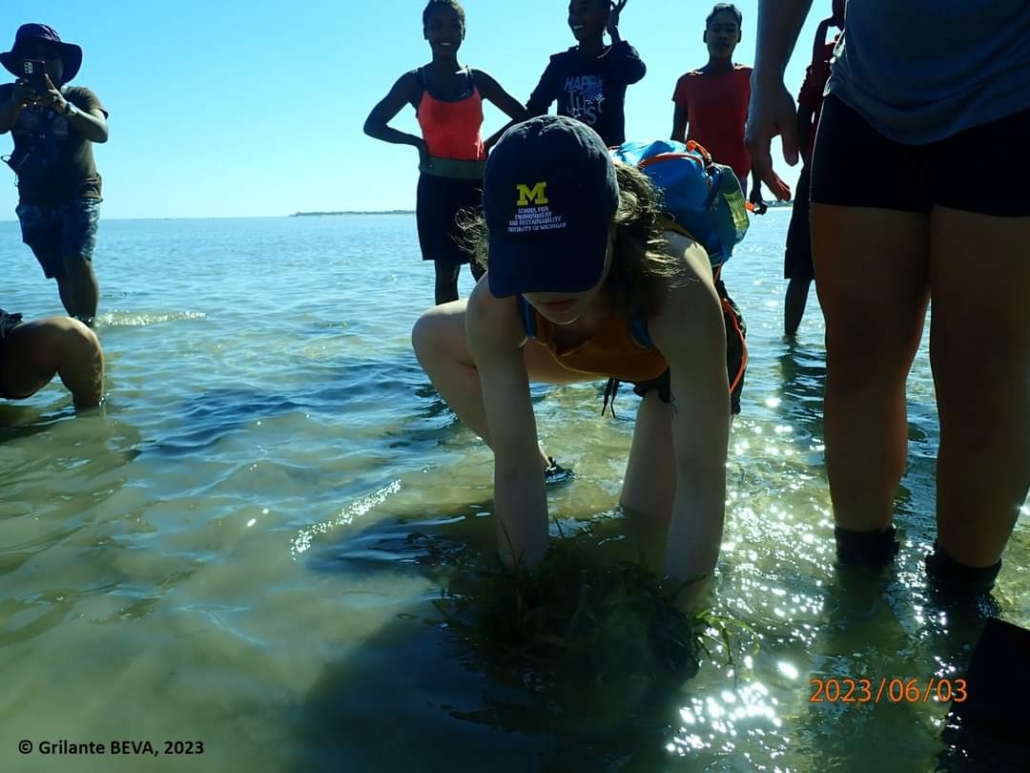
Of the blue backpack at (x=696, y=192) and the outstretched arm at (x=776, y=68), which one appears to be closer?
the outstretched arm at (x=776, y=68)

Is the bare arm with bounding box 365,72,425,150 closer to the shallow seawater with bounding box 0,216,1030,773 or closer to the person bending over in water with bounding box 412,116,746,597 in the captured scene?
the shallow seawater with bounding box 0,216,1030,773

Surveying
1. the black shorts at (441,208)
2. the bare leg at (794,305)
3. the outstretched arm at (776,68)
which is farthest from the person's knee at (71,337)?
the bare leg at (794,305)

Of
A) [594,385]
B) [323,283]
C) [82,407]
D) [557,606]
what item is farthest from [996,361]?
[323,283]

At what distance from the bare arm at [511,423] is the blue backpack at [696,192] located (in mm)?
542

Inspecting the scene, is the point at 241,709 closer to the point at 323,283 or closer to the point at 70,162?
the point at 70,162

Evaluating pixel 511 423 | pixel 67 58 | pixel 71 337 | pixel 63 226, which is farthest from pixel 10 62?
pixel 511 423

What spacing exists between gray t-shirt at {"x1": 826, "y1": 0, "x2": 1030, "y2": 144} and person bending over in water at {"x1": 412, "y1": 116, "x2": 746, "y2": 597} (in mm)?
534

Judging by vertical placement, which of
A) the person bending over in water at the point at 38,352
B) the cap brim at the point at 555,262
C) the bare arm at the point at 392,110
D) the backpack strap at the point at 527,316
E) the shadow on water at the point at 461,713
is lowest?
the shadow on water at the point at 461,713

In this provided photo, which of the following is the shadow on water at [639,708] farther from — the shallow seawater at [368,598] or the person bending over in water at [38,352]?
the person bending over in water at [38,352]

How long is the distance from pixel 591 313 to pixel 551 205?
43cm

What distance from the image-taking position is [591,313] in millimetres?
1961

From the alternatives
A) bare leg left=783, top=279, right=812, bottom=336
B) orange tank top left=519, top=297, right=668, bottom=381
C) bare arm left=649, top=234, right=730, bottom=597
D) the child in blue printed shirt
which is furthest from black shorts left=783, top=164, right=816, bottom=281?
bare arm left=649, top=234, right=730, bottom=597

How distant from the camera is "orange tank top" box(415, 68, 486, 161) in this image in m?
4.71

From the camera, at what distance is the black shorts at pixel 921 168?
1581 mm
